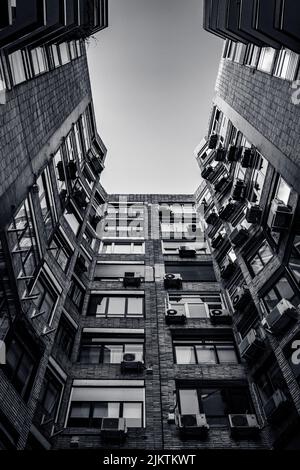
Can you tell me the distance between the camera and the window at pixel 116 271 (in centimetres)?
2330

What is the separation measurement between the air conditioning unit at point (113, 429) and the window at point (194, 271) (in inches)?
423

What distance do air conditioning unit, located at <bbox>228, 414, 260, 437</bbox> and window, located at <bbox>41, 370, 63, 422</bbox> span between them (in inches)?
263

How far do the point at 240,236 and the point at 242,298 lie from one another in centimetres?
316

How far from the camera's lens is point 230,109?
22.7 m

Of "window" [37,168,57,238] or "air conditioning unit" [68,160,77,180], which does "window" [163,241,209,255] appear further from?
"window" [37,168,57,238]

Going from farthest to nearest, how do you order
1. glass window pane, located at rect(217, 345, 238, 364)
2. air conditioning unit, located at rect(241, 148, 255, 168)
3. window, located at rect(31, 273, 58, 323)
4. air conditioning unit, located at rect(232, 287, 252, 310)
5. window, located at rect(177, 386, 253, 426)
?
air conditioning unit, located at rect(241, 148, 255, 168), air conditioning unit, located at rect(232, 287, 252, 310), glass window pane, located at rect(217, 345, 238, 364), window, located at rect(31, 273, 58, 323), window, located at rect(177, 386, 253, 426)

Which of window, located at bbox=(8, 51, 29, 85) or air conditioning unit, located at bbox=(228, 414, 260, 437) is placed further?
air conditioning unit, located at bbox=(228, 414, 260, 437)

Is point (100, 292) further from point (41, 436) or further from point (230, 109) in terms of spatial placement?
point (230, 109)

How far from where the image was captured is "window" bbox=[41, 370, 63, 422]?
14.1m

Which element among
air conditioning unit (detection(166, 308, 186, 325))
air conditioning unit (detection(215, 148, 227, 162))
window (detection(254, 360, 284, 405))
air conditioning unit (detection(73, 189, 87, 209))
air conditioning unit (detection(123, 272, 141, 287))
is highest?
air conditioning unit (detection(215, 148, 227, 162))

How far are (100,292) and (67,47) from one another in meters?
13.6

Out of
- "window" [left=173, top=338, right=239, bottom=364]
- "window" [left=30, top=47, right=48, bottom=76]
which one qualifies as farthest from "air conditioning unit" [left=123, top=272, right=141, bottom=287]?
"window" [left=30, top=47, right=48, bottom=76]

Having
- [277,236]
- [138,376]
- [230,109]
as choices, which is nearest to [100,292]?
[138,376]

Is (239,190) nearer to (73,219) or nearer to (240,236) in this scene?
(240,236)
